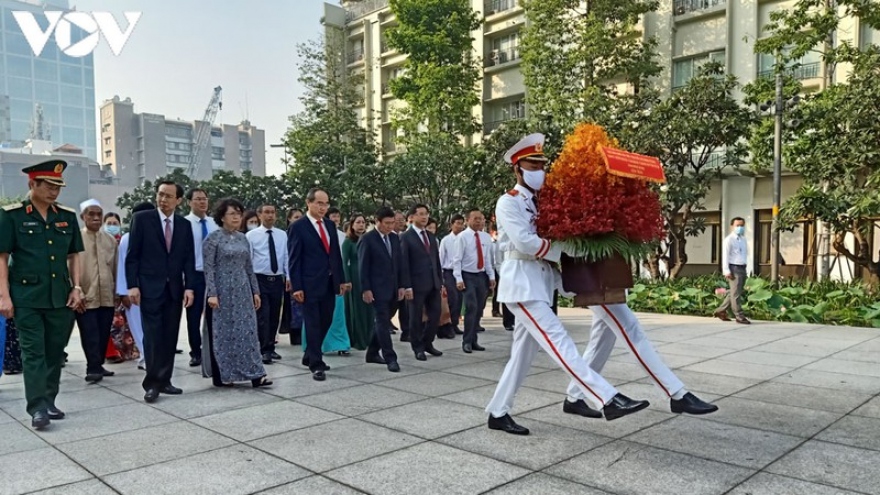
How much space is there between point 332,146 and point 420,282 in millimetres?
17594

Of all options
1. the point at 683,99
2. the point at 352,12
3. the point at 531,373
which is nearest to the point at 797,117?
the point at 683,99

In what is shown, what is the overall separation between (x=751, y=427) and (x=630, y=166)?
1913mm

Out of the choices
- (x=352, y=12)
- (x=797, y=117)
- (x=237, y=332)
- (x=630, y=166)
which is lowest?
(x=237, y=332)

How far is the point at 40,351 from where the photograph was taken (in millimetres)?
4500

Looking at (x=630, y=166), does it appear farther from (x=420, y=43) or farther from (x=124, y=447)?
(x=420, y=43)

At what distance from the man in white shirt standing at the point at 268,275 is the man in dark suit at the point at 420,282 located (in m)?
1.37

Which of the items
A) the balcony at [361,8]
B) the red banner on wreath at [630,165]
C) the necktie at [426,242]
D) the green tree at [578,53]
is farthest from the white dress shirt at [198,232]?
the balcony at [361,8]

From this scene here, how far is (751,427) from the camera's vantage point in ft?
13.8

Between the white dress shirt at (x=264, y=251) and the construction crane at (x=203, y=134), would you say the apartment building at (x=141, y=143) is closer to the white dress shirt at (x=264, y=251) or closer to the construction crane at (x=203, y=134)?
the construction crane at (x=203, y=134)

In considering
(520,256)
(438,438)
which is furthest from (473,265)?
(438,438)

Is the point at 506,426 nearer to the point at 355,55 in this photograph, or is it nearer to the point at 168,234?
the point at 168,234

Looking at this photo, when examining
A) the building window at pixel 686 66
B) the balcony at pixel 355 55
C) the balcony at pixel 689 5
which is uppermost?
the balcony at pixel 355 55

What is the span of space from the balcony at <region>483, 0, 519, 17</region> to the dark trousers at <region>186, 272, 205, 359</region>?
25237 millimetres

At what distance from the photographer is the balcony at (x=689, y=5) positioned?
2209 centimetres
